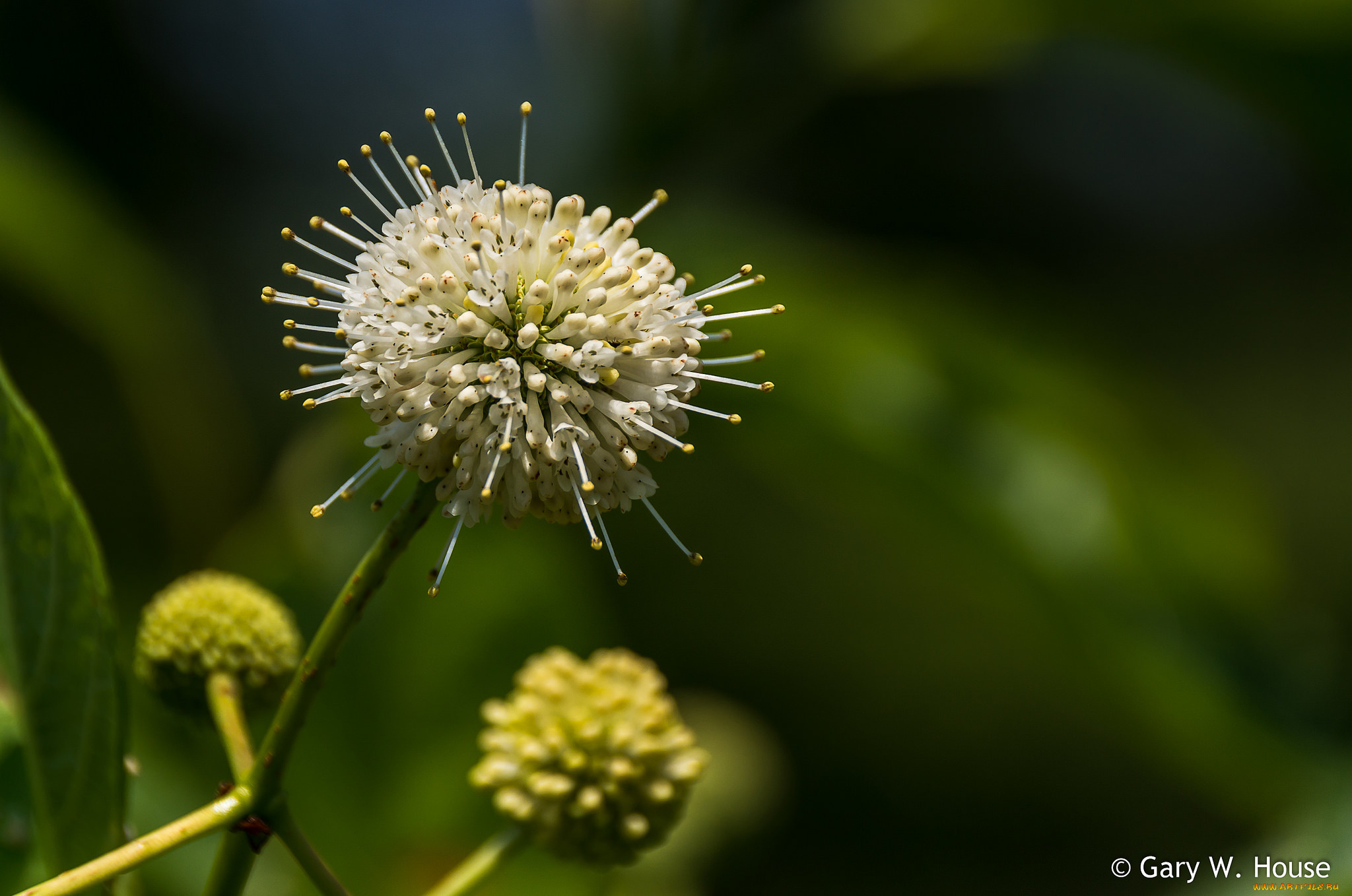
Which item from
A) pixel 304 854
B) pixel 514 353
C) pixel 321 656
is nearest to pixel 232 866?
pixel 304 854

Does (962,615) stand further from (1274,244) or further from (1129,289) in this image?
(1274,244)

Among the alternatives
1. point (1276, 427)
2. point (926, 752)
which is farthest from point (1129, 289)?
point (926, 752)

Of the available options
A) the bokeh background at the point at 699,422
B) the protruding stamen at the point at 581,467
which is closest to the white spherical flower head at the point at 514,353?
the protruding stamen at the point at 581,467

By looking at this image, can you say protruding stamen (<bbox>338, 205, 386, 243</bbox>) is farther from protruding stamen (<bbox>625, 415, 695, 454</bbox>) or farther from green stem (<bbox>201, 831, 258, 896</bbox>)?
green stem (<bbox>201, 831, 258, 896</bbox>)

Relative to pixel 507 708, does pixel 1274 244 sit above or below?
above

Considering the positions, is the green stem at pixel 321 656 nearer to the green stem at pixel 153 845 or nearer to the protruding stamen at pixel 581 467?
the green stem at pixel 153 845
